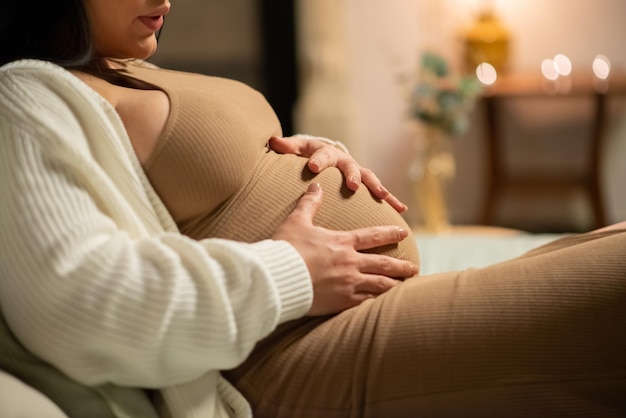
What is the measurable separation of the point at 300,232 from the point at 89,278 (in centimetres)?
26

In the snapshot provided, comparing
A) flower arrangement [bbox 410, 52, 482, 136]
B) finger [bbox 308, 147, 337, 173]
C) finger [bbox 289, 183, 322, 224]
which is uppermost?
finger [bbox 308, 147, 337, 173]

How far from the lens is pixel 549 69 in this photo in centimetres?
369

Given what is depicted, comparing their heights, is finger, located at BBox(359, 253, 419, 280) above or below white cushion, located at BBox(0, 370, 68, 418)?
above

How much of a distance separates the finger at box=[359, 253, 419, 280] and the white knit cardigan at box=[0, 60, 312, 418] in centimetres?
11

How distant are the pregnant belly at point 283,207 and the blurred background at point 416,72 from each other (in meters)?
2.55

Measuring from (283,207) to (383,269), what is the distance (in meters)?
0.14

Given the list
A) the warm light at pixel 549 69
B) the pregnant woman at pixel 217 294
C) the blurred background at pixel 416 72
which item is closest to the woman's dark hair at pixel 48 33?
the pregnant woman at pixel 217 294

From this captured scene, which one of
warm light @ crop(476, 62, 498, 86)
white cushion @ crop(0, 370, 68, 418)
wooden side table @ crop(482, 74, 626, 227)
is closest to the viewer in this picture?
white cushion @ crop(0, 370, 68, 418)

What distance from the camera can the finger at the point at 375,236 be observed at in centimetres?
102

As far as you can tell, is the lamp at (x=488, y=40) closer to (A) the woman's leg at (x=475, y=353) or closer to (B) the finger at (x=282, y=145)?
(B) the finger at (x=282, y=145)

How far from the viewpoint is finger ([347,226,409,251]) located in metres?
1.02

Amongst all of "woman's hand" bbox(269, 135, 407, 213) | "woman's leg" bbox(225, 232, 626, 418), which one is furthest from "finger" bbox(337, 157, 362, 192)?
"woman's leg" bbox(225, 232, 626, 418)

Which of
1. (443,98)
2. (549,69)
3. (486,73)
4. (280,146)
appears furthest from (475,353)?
(549,69)

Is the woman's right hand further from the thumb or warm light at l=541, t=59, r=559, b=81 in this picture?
warm light at l=541, t=59, r=559, b=81
